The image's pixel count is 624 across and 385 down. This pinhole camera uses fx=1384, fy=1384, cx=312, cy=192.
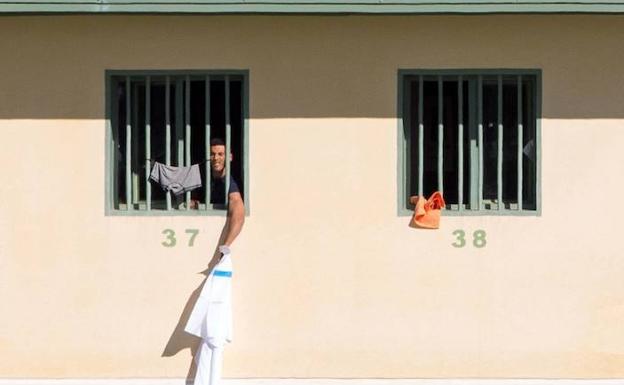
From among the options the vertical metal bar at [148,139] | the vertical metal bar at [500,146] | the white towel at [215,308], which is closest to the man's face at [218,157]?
the vertical metal bar at [148,139]

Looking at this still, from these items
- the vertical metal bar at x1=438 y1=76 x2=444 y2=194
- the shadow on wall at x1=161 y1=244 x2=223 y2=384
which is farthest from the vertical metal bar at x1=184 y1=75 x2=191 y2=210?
the vertical metal bar at x1=438 y1=76 x2=444 y2=194

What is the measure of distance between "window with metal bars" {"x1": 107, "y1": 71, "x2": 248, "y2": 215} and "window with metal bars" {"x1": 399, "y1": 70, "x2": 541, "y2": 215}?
137cm

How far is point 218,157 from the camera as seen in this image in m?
11.0

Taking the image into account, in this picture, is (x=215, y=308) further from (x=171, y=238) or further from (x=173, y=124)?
(x=173, y=124)

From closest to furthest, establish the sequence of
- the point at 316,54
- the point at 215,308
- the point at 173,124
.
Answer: the point at 215,308
the point at 316,54
the point at 173,124

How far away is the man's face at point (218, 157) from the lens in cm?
1100

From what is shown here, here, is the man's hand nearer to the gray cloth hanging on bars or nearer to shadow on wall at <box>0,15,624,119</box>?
the gray cloth hanging on bars

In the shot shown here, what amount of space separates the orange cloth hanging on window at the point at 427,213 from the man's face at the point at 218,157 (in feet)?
5.20

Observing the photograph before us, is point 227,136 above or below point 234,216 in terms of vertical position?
above

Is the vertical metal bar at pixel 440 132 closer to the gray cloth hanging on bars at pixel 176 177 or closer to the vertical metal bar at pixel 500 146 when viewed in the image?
the vertical metal bar at pixel 500 146
